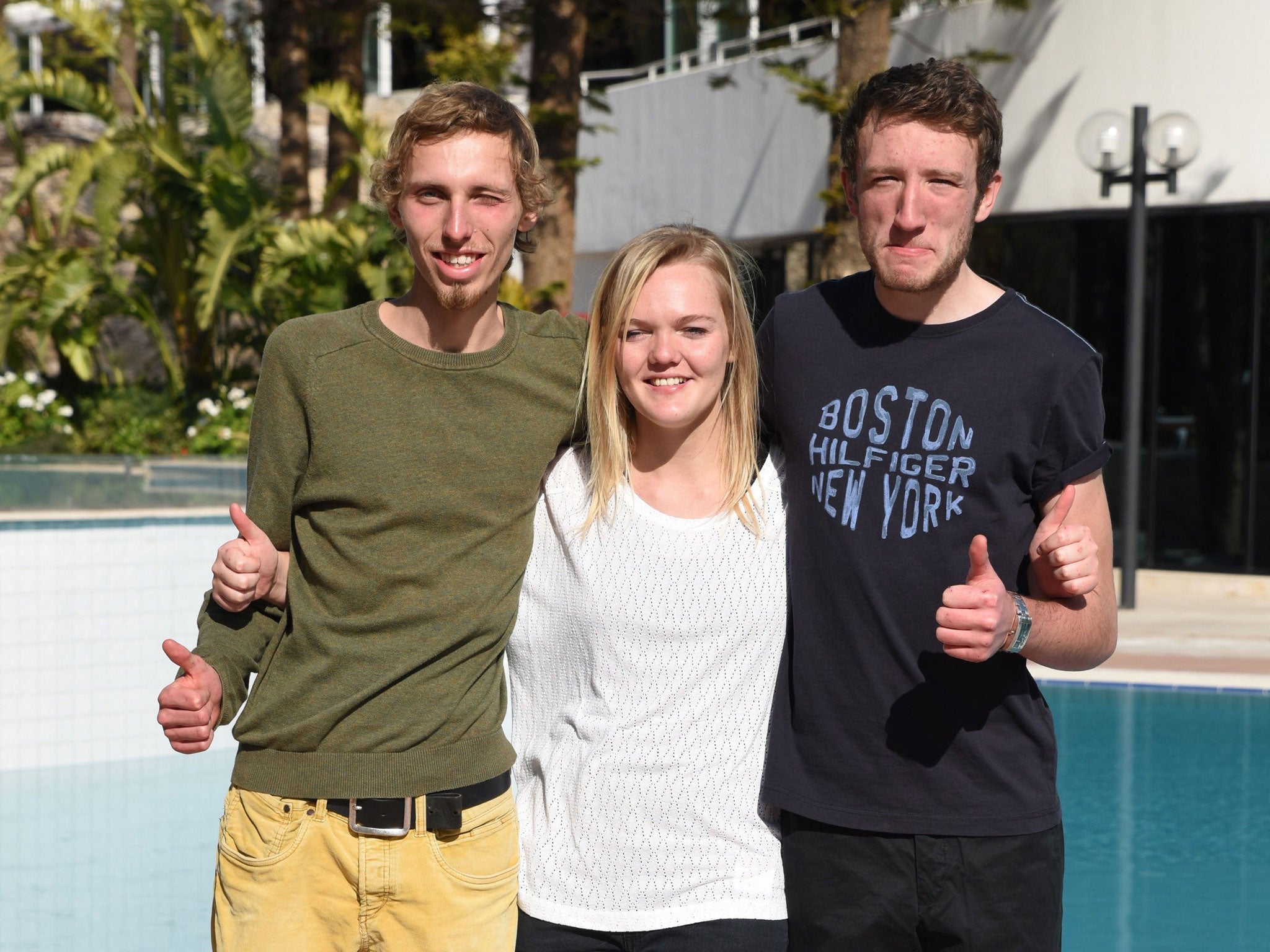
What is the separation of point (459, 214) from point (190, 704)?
3.19 ft

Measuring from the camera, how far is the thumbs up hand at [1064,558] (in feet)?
7.72

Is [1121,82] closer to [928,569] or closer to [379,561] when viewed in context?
[928,569]

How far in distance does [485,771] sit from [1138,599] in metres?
10.6

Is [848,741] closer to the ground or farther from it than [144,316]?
closer to the ground

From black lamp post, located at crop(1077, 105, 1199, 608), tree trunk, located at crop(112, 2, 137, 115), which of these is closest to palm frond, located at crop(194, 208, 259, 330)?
black lamp post, located at crop(1077, 105, 1199, 608)

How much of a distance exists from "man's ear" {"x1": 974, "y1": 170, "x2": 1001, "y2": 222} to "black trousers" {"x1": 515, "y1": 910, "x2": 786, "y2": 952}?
1.33 metres

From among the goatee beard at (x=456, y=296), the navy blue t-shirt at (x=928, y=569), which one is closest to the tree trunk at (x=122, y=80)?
the goatee beard at (x=456, y=296)

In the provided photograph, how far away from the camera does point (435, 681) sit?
2512 millimetres

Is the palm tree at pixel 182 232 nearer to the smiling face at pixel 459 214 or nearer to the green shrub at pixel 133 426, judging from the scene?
the green shrub at pixel 133 426

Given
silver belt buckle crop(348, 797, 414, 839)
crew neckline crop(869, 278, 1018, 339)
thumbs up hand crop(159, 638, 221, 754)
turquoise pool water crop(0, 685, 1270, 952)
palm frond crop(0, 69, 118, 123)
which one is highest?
palm frond crop(0, 69, 118, 123)

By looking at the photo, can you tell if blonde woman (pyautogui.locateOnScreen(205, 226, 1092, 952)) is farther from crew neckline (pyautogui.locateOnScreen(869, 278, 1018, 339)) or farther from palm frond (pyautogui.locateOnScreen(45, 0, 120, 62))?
palm frond (pyautogui.locateOnScreen(45, 0, 120, 62))

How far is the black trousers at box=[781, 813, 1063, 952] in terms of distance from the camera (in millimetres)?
2506

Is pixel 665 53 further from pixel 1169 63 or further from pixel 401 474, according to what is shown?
pixel 401 474

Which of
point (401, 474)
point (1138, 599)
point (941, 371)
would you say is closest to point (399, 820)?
point (401, 474)
